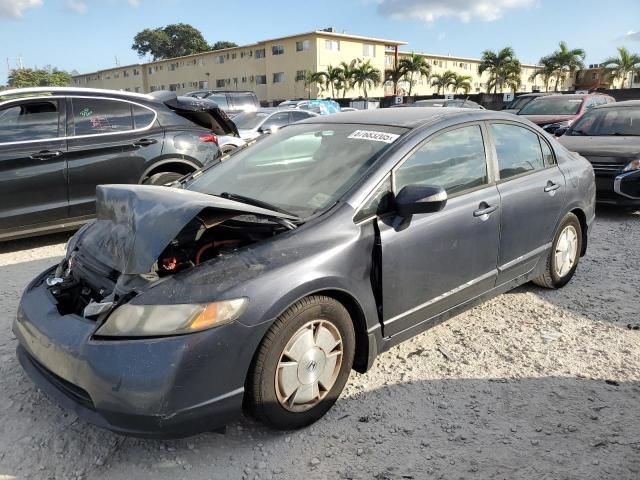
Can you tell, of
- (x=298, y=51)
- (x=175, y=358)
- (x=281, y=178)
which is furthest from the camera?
(x=298, y=51)

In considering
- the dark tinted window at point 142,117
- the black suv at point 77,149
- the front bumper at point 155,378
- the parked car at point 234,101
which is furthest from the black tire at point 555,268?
the parked car at point 234,101

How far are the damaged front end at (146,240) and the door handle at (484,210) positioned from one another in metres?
1.31

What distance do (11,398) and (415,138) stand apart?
2.77m

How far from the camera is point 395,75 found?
1960 inches

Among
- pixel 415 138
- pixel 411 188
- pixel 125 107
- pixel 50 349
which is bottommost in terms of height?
pixel 50 349

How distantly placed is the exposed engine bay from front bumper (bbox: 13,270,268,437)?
28cm

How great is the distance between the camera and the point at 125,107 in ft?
19.7

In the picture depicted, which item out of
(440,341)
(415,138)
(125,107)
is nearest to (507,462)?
(440,341)

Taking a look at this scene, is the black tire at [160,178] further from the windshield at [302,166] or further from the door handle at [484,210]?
the door handle at [484,210]

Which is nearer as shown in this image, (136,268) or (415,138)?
(136,268)

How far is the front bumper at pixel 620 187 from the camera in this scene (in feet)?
22.3

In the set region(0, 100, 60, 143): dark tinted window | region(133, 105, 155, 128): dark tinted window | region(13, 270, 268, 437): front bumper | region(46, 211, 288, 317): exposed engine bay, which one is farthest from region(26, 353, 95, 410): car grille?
region(133, 105, 155, 128): dark tinted window

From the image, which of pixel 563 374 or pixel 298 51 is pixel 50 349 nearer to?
pixel 563 374

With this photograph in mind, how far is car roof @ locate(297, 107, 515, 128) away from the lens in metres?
3.39
